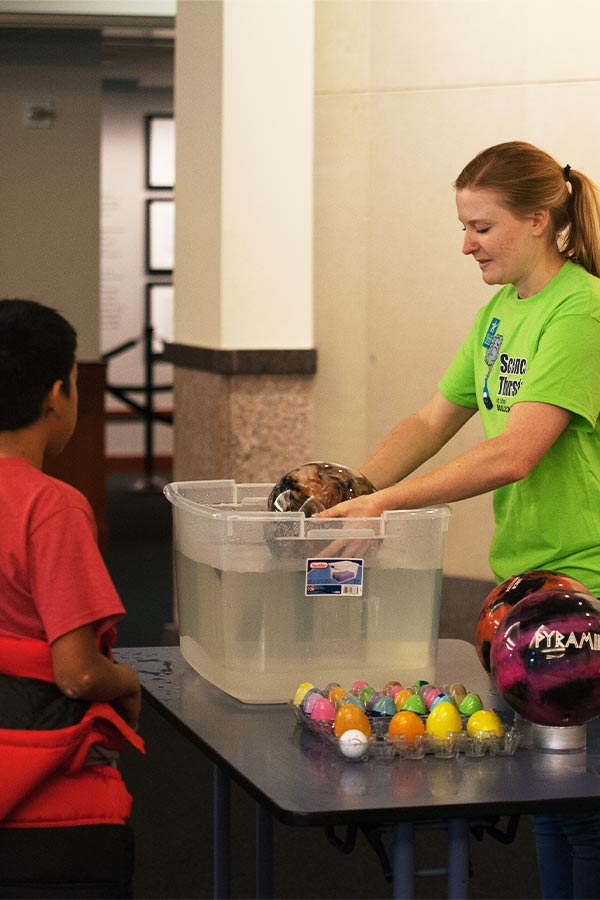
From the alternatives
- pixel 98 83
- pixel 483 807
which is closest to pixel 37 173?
pixel 98 83

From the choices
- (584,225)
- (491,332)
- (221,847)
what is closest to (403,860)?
(221,847)

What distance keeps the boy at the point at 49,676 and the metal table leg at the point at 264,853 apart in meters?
0.65

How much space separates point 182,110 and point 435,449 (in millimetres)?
2813

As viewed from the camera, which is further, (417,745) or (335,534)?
(335,534)

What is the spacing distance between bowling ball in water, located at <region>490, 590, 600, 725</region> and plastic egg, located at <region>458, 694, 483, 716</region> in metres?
0.07

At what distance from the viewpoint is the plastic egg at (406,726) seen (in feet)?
6.09

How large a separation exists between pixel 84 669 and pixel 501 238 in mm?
1014

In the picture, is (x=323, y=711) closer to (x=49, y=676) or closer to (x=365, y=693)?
(x=365, y=693)

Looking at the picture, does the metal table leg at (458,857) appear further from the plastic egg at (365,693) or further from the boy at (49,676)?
the boy at (49,676)

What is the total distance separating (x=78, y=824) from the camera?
1.86 metres

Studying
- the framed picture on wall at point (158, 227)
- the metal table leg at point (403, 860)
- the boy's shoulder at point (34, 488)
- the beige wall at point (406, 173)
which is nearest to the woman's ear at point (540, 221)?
the boy's shoulder at point (34, 488)

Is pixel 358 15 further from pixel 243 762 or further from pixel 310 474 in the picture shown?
pixel 243 762

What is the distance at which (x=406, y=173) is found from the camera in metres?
4.81

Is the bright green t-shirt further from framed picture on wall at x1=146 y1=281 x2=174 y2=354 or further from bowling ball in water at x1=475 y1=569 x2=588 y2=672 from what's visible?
framed picture on wall at x1=146 y1=281 x2=174 y2=354
